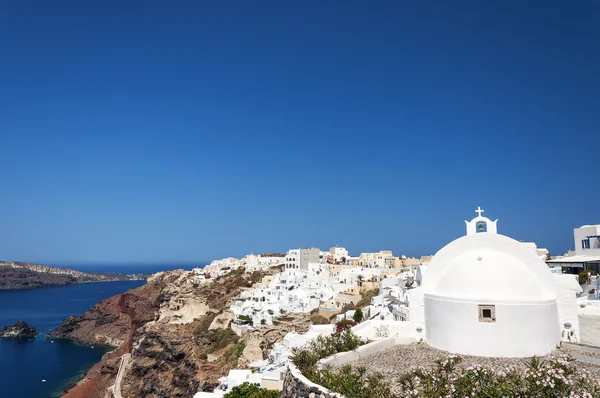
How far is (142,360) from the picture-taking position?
111ft

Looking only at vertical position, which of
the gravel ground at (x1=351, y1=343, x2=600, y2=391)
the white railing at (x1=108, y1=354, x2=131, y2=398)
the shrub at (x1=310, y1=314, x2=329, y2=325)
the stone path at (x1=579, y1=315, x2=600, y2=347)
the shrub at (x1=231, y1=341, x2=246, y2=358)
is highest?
the stone path at (x1=579, y1=315, x2=600, y2=347)

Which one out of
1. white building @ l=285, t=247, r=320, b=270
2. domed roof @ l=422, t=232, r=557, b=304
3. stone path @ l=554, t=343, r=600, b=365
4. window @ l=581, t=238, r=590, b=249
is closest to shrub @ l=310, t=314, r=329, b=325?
window @ l=581, t=238, r=590, b=249

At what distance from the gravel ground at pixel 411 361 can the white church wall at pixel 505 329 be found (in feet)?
1.20

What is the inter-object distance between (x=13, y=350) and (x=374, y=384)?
6720 centimetres

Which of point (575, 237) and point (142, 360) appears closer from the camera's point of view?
point (575, 237)

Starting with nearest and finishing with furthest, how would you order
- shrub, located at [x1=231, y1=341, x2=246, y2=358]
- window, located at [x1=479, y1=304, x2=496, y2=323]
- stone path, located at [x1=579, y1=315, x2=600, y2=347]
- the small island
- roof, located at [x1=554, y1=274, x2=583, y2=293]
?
window, located at [x1=479, y1=304, x2=496, y2=323], stone path, located at [x1=579, y1=315, x2=600, y2=347], roof, located at [x1=554, y1=274, x2=583, y2=293], shrub, located at [x1=231, y1=341, x2=246, y2=358], the small island

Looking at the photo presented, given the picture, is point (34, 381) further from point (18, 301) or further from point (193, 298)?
point (18, 301)

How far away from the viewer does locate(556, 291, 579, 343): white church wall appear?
12.2 m

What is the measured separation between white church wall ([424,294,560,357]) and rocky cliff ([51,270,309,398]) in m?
15.9

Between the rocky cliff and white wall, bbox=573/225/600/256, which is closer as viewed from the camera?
white wall, bbox=573/225/600/256

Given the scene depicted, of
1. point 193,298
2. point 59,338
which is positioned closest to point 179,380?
point 193,298

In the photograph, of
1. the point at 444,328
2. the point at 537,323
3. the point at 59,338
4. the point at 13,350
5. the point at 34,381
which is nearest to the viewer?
the point at 537,323

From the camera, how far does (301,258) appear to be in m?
65.5

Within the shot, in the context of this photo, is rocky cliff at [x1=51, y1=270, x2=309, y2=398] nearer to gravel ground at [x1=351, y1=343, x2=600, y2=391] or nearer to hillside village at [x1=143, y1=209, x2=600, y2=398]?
hillside village at [x1=143, y1=209, x2=600, y2=398]
